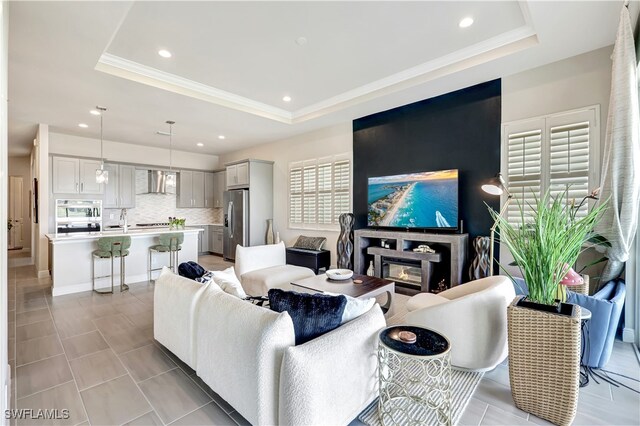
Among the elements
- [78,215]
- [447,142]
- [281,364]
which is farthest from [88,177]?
[447,142]

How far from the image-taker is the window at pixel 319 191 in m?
5.66

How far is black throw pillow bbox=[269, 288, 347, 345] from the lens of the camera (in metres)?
1.69

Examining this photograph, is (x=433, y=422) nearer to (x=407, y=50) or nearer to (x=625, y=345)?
(x=625, y=345)

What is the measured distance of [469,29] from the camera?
2930mm

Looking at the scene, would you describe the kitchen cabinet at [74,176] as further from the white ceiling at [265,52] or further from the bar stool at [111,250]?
the bar stool at [111,250]

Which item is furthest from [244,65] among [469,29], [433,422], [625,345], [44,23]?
[625,345]

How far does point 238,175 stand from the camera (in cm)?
695

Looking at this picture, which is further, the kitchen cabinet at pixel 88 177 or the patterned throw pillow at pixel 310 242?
the kitchen cabinet at pixel 88 177

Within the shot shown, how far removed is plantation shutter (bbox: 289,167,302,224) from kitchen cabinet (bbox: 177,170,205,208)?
3110 millimetres

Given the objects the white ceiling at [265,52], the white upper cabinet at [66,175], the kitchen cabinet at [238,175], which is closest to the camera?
the white ceiling at [265,52]

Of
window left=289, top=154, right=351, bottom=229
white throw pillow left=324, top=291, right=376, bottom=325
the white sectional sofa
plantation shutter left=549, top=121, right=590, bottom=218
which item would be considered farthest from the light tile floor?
window left=289, top=154, right=351, bottom=229

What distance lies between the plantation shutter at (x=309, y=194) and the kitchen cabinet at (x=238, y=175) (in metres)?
1.43

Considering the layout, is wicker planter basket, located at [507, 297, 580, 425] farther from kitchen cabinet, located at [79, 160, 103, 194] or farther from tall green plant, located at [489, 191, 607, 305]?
kitchen cabinet, located at [79, 160, 103, 194]

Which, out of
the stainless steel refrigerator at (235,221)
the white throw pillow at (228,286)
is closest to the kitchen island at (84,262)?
the stainless steel refrigerator at (235,221)
